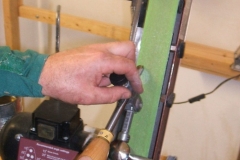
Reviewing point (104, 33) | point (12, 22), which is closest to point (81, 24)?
point (104, 33)

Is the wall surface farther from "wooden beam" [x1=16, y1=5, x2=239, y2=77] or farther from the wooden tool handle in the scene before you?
the wooden tool handle

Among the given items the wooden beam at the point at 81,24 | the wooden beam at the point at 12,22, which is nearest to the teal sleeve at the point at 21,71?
the wooden beam at the point at 81,24

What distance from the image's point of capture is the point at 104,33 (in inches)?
49.6

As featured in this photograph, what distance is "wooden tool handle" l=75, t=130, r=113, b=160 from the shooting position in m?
0.45

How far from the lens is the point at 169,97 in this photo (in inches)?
25.1

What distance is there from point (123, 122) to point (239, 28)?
2.28 ft

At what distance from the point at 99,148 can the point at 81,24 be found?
35.2 inches

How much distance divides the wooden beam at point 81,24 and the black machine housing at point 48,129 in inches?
25.8

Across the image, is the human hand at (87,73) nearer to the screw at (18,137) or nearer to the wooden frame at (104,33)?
the screw at (18,137)

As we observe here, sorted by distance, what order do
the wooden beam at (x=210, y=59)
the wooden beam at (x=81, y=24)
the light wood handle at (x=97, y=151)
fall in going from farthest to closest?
1. the wooden beam at (x=81, y=24)
2. the wooden beam at (x=210, y=59)
3. the light wood handle at (x=97, y=151)

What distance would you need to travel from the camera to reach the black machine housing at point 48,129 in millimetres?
563

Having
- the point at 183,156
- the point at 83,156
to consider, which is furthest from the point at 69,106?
the point at 183,156

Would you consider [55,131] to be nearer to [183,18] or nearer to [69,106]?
[69,106]

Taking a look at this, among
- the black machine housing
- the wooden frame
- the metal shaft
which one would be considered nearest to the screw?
the black machine housing
